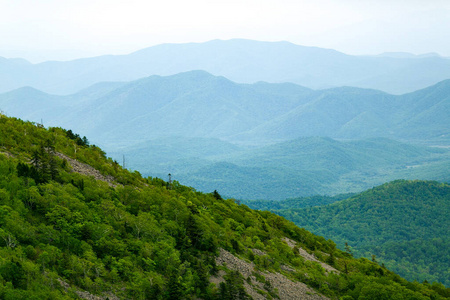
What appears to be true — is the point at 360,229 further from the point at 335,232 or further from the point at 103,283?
the point at 103,283

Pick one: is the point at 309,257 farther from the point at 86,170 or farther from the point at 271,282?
the point at 86,170

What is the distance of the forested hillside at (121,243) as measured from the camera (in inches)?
1391

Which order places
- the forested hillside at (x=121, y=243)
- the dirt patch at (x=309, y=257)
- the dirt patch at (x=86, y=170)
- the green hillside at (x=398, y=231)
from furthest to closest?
the green hillside at (x=398, y=231), the dirt patch at (x=309, y=257), the dirt patch at (x=86, y=170), the forested hillside at (x=121, y=243)

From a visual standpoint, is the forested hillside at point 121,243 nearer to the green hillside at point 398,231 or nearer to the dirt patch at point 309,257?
the dirt patch at point 309,257

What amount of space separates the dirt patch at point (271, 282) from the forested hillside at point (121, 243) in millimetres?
175

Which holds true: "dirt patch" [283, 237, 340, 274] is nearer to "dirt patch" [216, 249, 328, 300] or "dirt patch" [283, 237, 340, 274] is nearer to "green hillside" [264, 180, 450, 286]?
"dirt patch" [216, 249, 328, 300]

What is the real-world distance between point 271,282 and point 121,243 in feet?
65.1

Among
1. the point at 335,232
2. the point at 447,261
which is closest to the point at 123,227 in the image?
the point at 447,261

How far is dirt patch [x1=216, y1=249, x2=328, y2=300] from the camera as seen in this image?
49438mm

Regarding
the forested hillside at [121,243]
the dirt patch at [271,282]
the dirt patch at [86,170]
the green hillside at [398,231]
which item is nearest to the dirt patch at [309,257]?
the forested hillside at [121,243]

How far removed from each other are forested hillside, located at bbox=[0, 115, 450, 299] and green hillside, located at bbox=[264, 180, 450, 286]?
8622 cm

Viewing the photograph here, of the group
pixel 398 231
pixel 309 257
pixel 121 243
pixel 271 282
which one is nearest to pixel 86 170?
pixel 121 243

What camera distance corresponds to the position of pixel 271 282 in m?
51.8

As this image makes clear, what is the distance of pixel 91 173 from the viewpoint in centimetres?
5600
